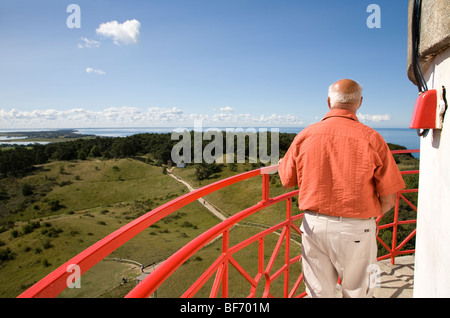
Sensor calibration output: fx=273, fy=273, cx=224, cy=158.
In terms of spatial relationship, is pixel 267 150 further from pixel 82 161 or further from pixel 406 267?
pixel 82 161

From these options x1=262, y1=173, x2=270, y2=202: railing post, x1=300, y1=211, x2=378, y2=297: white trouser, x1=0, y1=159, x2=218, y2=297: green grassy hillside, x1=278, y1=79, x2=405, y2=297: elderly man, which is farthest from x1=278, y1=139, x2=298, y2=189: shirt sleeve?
x1=0, y1=159, x2=218, y2=297: green grassy hillside

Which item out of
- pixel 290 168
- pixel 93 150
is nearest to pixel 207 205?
pixel 93 150

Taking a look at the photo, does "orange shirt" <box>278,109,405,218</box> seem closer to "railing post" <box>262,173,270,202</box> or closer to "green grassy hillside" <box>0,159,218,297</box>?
"railing post" <box>262,173,270,202</box>

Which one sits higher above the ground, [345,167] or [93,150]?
[345,167]

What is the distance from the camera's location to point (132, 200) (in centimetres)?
7081

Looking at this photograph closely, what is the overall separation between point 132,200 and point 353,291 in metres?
74.2

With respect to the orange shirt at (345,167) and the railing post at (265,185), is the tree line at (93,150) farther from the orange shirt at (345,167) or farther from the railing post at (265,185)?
the orange shirt at (345,167)

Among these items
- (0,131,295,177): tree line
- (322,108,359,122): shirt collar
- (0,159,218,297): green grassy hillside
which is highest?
(322,108,359,122): shirt collar

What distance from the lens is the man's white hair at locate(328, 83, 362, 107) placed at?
1.59 metres

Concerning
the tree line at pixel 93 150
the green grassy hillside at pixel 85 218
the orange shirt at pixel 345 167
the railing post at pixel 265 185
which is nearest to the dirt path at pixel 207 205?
the green grassy hillside at pixel 85 218

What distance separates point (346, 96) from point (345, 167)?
0.42 metres

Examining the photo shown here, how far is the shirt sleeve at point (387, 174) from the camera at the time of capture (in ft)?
4.85

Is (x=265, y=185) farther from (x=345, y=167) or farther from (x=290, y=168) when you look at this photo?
(x=345, y=167)

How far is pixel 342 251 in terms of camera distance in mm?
1566
